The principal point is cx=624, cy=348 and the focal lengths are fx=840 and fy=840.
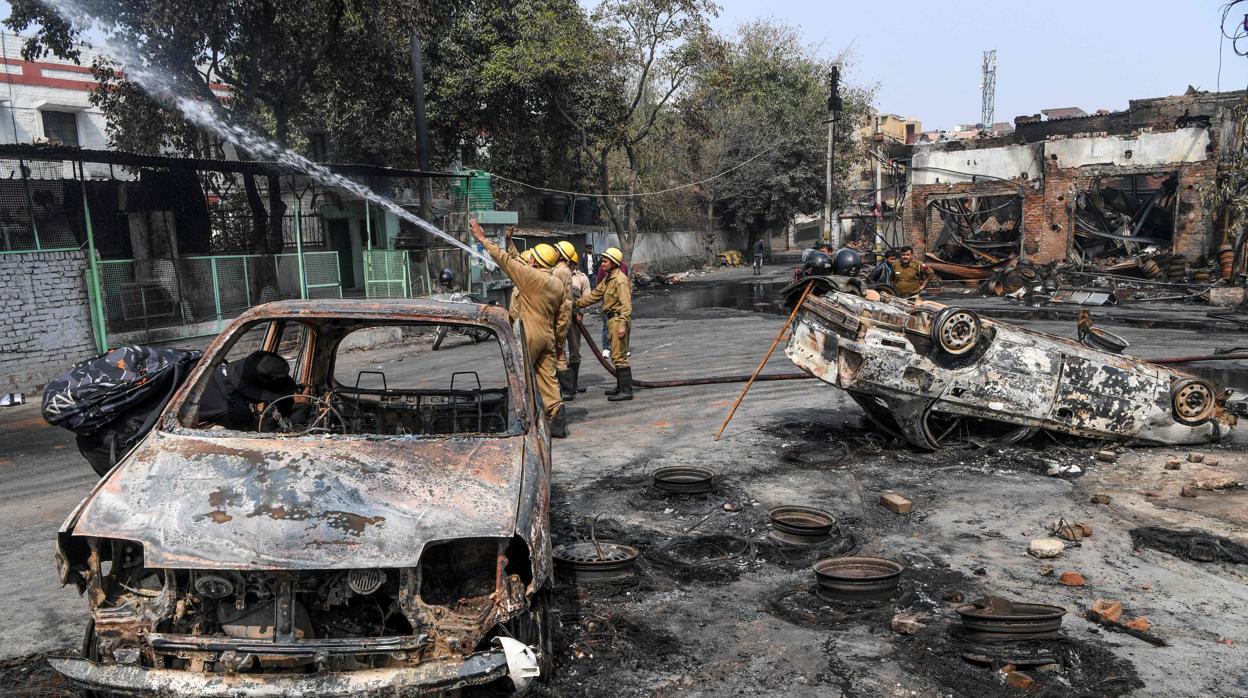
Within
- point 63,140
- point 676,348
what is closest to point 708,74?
point 676,348

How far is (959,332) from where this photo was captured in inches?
265

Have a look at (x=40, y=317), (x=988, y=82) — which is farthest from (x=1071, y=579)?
(x=988, y=82)

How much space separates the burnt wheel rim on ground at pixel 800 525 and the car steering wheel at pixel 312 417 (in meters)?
2.73

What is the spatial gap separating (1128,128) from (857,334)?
83.3ft

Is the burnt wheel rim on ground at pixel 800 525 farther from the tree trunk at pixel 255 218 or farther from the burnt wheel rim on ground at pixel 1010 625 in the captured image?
the tree trunk at pixel 255 218

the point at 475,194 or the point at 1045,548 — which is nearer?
the point at 1045,548

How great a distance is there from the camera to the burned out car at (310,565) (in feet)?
9.40

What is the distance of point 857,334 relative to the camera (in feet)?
22.3

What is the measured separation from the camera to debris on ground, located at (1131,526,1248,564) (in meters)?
4.99

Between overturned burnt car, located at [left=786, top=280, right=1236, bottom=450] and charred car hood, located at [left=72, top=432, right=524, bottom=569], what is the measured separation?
12.9 ft

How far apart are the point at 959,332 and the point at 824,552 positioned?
260cm

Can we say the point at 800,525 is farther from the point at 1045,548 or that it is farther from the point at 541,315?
the point at 541,315

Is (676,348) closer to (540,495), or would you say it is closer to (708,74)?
(540,495)

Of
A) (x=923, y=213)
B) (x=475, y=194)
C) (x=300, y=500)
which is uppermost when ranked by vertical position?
(x=475, y=194)
